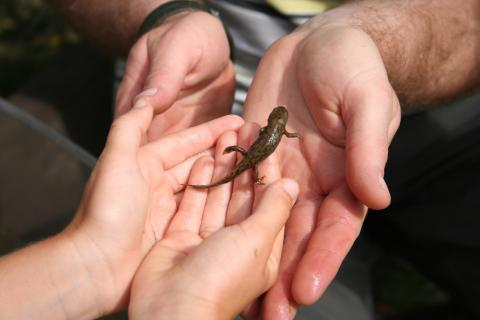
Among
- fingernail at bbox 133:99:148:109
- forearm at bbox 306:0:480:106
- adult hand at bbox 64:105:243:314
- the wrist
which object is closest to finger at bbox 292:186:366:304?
adult hand at bbox 64:105:243:314

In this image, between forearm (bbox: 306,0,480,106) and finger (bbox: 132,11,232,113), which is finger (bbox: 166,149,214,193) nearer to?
finger (bbox: 132,11,232,113)

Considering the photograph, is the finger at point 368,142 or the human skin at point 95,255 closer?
the human skin at point 95,255

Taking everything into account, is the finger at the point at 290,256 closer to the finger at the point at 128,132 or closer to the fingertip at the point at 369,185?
the fingertip at the point at 369,185

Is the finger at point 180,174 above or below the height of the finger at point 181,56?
below

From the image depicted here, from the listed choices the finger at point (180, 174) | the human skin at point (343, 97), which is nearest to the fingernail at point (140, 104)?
the human skin at point (343, 97)

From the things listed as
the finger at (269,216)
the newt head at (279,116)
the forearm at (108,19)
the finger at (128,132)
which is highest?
the finger at (128,132)

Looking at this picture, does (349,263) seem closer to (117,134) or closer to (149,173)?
(149,173)

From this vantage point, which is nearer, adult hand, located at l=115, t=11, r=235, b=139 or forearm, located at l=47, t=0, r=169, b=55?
adult hand, located at l=115, t=11, r=235, b=139

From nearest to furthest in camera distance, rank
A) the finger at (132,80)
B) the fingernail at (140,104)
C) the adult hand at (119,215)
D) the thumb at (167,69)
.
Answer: the adult hand at (119,215)
the fingernail at (140,104)
the thumb at (167,69)
the finger at (132,80)

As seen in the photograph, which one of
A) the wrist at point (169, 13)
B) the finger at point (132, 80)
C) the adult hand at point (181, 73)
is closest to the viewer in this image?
the adult hand at point (181, 73)
